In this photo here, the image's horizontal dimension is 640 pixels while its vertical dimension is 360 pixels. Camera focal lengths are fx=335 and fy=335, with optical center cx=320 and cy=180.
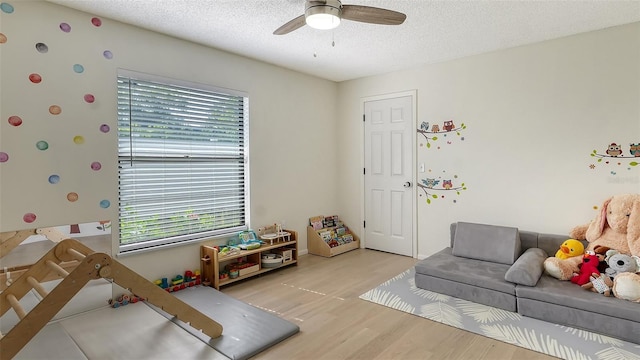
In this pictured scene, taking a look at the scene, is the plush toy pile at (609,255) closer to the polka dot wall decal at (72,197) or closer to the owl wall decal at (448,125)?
the owl wall decal at (448,125)

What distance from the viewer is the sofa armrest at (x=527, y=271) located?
2809 mm

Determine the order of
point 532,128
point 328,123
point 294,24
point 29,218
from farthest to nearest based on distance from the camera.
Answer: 1. point 328,123
2. point 532,128
3. point 29,218
4. point 294,24

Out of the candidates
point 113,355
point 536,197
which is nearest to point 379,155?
point 536,197

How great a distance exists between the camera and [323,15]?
2277 millimetres

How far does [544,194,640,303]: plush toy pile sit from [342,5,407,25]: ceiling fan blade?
97.5 inches

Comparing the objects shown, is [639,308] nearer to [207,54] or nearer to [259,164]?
[259,164]

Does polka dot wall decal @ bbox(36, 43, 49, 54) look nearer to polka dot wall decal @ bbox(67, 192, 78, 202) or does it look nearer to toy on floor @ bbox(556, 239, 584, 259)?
polka dot wall decal @ bbox(67, 192, 78, 202)

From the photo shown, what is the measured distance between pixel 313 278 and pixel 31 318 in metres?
2.51

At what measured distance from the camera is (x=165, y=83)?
3.34m

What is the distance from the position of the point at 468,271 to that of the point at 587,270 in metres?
0.92

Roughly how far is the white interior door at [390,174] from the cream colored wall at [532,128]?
0.16 meters

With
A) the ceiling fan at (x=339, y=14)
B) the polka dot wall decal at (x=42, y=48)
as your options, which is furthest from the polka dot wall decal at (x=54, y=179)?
the ceiling fan at (x=339, y=14)

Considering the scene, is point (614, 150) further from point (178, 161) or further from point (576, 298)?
point (178, 161)

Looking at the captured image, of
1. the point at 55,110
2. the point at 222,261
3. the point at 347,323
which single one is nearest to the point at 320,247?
the point at 222,261
